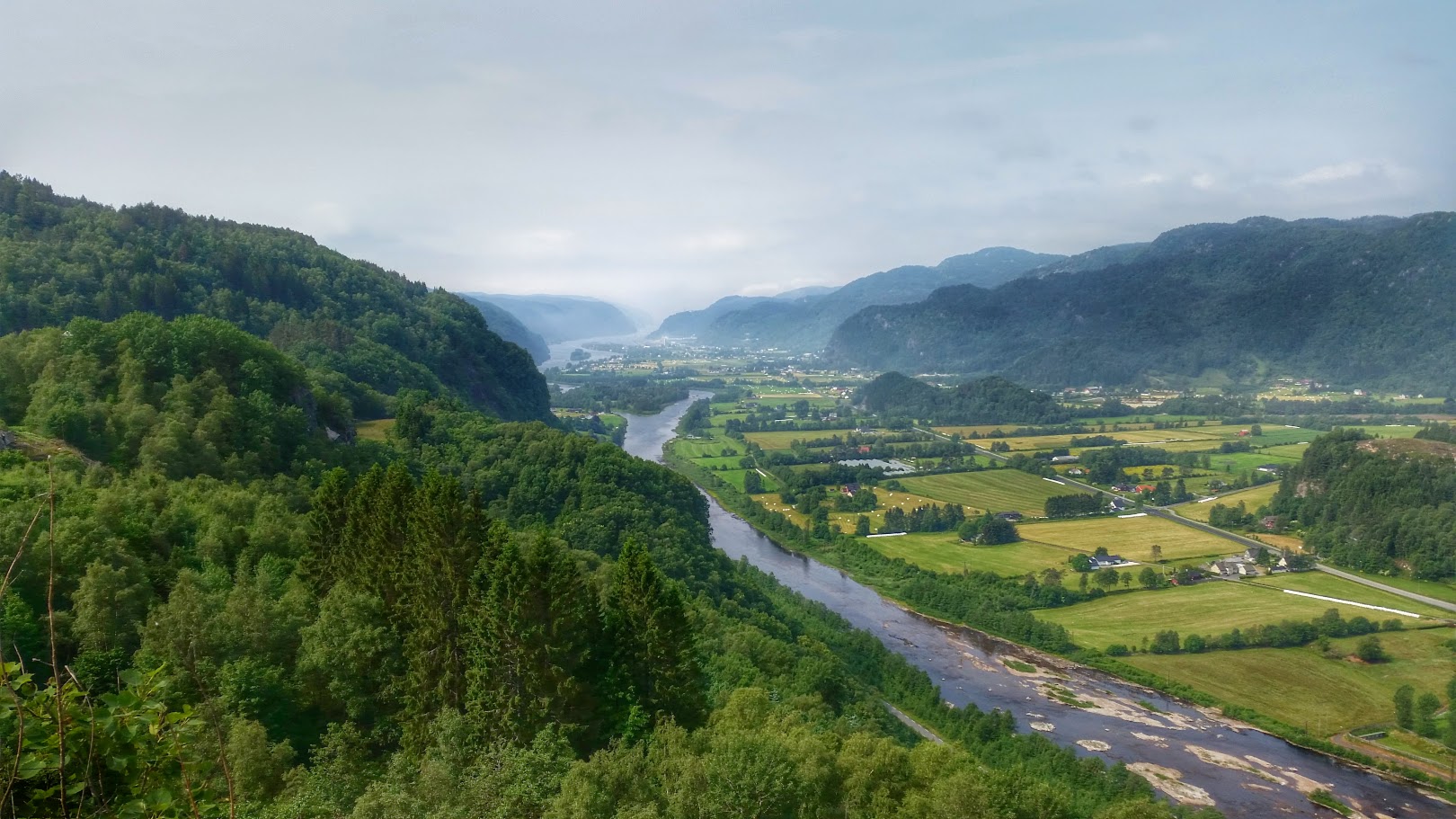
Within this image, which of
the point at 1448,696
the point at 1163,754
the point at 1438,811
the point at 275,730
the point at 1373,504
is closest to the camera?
the point at 275,730

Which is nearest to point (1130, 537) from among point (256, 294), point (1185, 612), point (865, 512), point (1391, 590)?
point (1185, 612)

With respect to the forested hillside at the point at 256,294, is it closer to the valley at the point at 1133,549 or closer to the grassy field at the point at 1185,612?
the valley at the point at 1133,549

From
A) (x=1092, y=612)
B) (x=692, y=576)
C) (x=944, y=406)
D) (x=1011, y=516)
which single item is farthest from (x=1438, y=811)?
(x=944, y=406)

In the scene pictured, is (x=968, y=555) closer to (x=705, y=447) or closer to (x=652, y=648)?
(x=652, y=648)

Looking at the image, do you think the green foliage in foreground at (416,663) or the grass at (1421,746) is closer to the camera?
the green foliage in foreground at (416,663)

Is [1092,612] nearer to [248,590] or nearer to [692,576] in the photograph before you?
[692,576]

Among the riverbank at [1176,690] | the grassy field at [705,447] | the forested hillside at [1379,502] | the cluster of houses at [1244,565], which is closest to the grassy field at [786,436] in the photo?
the grassy field at [705,447]
